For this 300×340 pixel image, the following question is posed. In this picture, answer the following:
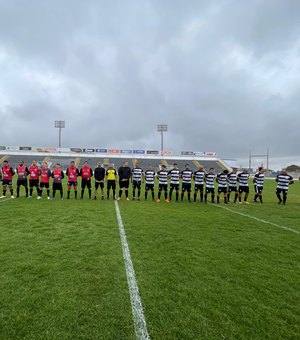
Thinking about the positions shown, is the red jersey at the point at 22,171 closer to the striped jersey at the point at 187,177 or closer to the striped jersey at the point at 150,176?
the striped jersey at the point at 150,176

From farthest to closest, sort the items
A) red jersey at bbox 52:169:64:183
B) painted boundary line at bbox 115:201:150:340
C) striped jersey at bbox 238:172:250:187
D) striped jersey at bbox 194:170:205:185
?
striped jersey at bbox 238:172:250:187, striped jersey at bbox 194:170:205:185, red jersey at bbox 52:169:64:183, painted boundary line at bbox 115:201:150:340

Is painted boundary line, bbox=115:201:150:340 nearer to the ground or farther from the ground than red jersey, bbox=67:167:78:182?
nearer to the ground

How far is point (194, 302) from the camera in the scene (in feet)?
10.9

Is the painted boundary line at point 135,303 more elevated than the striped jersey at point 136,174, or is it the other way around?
the striped jersey at point 136,174

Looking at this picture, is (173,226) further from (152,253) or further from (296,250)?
(296,250)

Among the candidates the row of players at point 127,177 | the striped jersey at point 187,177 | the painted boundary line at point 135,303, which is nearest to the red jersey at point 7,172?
the row of players at point 127,177

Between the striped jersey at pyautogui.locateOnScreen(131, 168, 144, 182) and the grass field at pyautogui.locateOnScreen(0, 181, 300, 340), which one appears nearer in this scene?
the grass field at pyautogui.locateOnScreen(0, 181, 300, 340)

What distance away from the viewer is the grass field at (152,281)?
2.83m

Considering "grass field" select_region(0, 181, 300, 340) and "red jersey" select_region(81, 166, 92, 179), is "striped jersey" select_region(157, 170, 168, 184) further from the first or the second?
"grass field" select_region(0, 181, 300, 340)

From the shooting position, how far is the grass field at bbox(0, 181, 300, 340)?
2828 millimetres

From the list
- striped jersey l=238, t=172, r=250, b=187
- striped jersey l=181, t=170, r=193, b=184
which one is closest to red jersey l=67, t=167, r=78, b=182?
striped jersey l=181, t=170, r=193, b=184

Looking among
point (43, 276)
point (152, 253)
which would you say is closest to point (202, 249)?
point (152, 253)

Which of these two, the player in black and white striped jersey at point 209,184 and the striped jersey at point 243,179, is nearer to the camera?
the player in black and white striped jersey at point 209,184

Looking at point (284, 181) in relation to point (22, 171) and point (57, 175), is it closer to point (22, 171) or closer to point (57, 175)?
point (57, 175)
